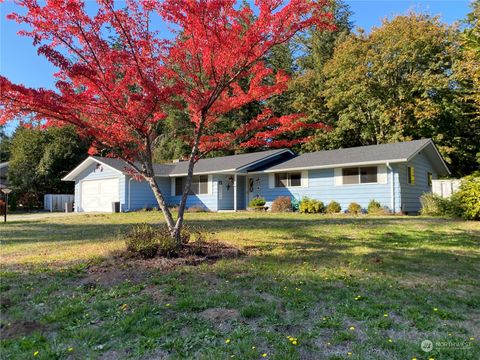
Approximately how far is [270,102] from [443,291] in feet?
83.0

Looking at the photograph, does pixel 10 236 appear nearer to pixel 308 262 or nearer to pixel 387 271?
pixel 308 262

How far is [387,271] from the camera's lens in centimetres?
585

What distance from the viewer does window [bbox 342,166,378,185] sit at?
17922mm

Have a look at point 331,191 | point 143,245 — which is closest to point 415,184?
point 331,191

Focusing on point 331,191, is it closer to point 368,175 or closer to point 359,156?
point 368,175

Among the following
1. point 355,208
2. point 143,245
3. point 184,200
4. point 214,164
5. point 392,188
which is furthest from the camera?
point 214,164

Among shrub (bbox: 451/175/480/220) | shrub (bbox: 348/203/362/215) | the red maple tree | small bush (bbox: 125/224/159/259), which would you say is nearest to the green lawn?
small bush (bbox: 125/224/159/259)

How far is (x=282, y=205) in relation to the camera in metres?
19.6

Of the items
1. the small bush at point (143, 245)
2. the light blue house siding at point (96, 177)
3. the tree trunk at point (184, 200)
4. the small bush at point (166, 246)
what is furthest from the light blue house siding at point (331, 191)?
the small bush at point (143, 245)

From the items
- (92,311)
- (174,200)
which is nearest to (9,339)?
(92,311)

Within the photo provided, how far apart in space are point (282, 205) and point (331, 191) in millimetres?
2636

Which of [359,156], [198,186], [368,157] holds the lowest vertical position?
[198,186]

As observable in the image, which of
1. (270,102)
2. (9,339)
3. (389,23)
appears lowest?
(9,339)

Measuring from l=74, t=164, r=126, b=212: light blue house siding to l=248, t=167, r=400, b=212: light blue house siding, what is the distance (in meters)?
8.18
